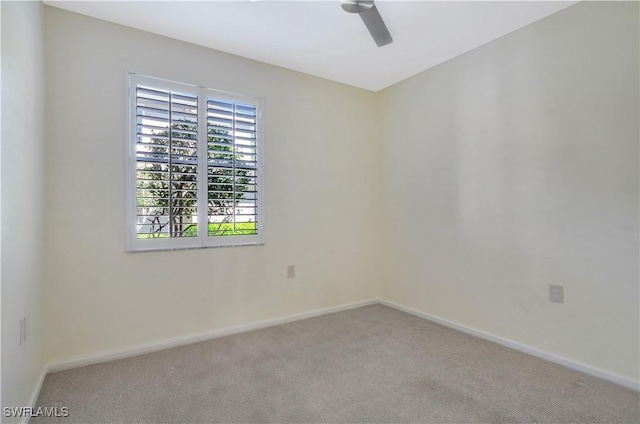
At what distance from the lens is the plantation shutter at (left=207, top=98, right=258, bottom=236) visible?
2785 mm

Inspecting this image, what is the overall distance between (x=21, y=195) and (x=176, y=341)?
1509 mm

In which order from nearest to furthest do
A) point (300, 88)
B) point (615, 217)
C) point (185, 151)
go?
point (615, 217), point (185, 151), point (300, 88)

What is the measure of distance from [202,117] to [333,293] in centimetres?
215

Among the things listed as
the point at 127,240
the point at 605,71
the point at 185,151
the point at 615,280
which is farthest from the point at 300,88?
the point at 615,280

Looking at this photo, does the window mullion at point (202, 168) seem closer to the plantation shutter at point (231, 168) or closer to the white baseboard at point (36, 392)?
the plantation shutter at point (231, 168)

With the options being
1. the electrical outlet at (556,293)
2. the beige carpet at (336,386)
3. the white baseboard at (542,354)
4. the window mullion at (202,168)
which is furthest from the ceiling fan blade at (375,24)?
the white baseboard at (542,354)

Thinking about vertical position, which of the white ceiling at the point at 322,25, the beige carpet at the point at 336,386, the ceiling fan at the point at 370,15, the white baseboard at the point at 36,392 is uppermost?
the white ceiling at the point at 322,25

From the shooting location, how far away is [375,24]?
79.2 inches

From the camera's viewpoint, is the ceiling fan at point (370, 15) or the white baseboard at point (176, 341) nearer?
the ceiling fan at point (370, 15)

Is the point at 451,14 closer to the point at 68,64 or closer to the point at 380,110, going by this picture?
the point at 380,110

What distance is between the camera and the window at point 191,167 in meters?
2.48

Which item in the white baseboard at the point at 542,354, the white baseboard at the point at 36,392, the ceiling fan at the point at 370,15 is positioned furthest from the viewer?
the white baseboard at the point at 542,354

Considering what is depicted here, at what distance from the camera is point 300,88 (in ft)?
10.9

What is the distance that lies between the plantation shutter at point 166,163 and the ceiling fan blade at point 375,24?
1.51m
